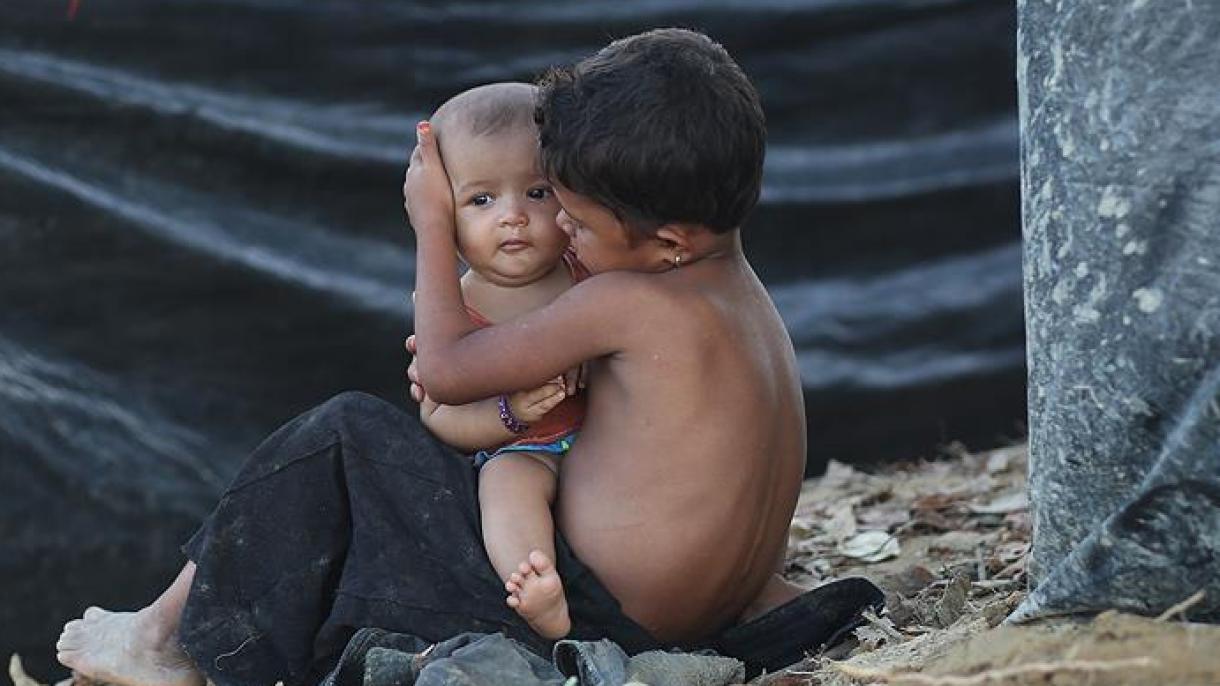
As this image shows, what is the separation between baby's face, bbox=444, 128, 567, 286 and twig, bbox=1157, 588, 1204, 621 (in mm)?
1239

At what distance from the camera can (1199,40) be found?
7.45 feet

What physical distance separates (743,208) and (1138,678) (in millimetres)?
1093

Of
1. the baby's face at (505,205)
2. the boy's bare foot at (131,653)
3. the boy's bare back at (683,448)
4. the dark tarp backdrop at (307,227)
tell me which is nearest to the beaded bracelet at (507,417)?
the boy's bare back at (683,448)

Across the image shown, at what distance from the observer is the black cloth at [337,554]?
9.71 ft

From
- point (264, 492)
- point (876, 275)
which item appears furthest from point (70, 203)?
point (876, 275)

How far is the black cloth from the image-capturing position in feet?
9.71

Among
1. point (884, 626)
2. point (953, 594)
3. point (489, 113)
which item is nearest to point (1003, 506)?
point (953, 594)

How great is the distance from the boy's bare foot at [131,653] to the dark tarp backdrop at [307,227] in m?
1.43

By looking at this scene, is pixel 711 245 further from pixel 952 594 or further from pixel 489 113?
pixel 952 594

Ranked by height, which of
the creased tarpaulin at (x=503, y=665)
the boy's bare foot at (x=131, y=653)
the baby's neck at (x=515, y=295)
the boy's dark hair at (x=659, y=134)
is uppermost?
the boy's dark hair at (x=659, y=134)

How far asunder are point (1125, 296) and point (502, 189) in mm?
1118

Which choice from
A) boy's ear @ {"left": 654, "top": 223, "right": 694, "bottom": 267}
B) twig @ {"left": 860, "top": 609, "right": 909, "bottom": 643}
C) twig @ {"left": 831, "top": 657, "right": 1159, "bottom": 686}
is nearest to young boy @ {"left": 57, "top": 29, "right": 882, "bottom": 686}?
boy's ear @ {"left": 654, "top": 223, "right": 694, "bottom": 267}

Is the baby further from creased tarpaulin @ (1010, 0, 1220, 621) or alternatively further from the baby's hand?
creased tarpaulin @ (1010, 0, 1220, 621)

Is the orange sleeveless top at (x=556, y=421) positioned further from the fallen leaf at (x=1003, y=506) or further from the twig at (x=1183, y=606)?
the fallen leaf at (x=1003, y=506)
